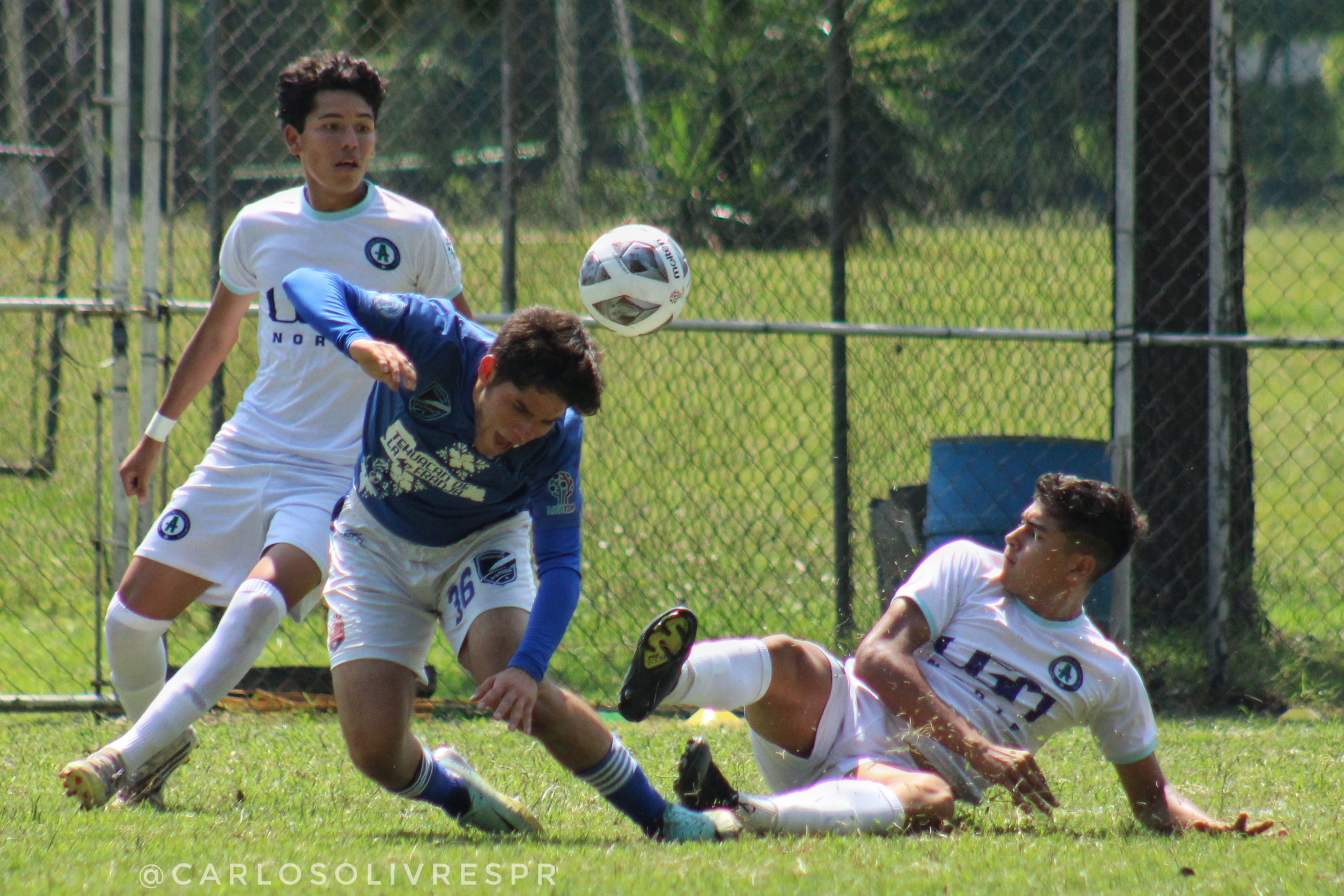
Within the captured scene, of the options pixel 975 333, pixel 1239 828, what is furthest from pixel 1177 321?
pixel 1239 828

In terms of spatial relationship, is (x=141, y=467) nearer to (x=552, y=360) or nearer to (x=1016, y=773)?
(x=552, y=360)

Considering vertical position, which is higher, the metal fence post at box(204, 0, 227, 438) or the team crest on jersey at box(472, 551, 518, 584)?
the metal fence post at box(204, 0, 227, 438)

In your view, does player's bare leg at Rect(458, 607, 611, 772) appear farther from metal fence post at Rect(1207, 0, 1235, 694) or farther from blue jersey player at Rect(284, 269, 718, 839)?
metal fence post at Rect(1207, 0, 1235, 694)

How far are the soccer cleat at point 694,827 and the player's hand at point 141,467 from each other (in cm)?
196

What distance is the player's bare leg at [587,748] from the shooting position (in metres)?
3.20

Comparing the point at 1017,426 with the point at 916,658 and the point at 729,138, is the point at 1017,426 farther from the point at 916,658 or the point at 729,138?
the point at 916,658

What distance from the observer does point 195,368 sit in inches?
161

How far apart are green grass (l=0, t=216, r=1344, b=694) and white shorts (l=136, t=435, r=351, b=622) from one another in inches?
63.7

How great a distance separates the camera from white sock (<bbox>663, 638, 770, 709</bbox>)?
3.45m

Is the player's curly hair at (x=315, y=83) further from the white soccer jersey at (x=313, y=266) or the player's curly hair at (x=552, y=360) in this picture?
the player's curly hair at (x=552, y=360)

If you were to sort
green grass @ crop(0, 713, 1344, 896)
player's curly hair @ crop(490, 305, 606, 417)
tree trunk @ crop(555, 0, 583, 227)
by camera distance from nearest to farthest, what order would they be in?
green grass @ crop(0, 713, 1344, 896), player's curly hair @ crop(490, 305, 606, 417), tree trunk @ crop(555, 0, 583, 227)

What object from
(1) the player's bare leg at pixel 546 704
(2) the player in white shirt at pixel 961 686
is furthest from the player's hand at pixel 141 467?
(2) the player in white shirt at pixel 961 686

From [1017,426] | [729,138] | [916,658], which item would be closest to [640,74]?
[729,138]

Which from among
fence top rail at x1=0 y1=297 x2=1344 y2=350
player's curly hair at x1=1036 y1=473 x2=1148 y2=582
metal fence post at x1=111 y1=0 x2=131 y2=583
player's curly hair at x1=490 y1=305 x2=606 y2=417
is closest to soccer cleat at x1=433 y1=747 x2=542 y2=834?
player's curly hair at x1=490 y1=305 x2=606 y2=417
